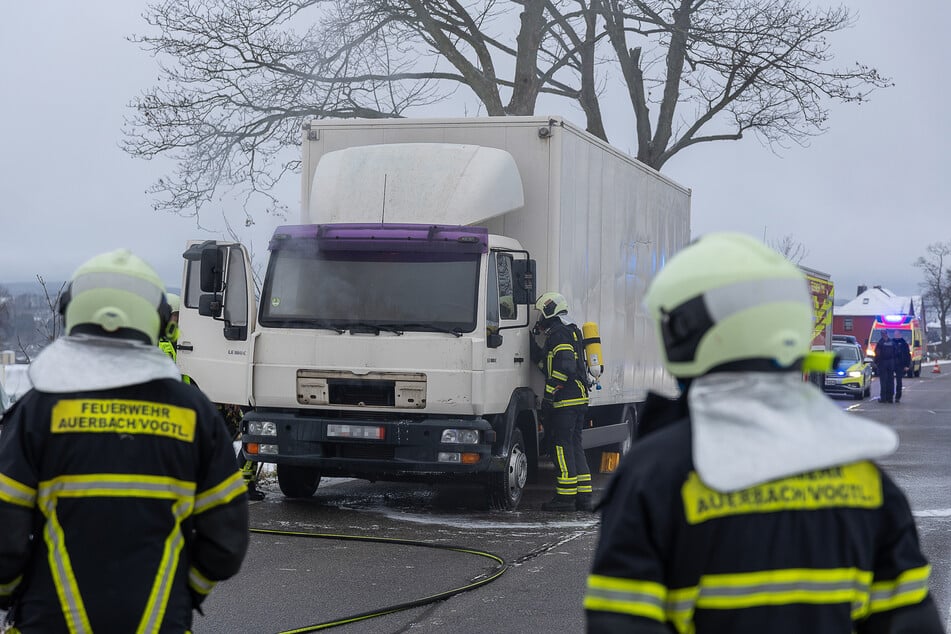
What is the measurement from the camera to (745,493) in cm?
222

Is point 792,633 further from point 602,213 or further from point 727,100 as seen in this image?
point 727,100

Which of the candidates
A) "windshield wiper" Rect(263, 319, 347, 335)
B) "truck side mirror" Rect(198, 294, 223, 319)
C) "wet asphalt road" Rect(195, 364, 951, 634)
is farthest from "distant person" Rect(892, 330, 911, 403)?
"truck side mirror" Rect(198, 294, 223, 319)

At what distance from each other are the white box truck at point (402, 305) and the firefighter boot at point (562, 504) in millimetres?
298

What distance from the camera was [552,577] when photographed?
8.19m

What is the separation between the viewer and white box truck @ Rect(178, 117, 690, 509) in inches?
404

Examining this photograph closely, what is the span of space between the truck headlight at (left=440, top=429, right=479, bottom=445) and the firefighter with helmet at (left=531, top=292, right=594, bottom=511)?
1.08 metres

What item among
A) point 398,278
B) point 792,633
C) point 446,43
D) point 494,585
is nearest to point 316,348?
point 398,278

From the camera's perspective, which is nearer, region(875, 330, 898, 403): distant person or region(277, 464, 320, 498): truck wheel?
region(277, 464, 320, 498): truck wheel

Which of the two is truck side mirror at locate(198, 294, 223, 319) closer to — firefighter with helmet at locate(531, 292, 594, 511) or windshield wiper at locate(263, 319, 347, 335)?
windshield wiper at locate(263, 319, 347, 335)

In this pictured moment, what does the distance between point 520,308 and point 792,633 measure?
349 inches

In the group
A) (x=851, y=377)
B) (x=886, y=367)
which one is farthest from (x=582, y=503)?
(x=851, y=377)

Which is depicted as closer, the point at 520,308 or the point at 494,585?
the point at 494,585

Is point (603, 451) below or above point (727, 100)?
below

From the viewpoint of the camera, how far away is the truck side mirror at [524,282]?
1042 cm
